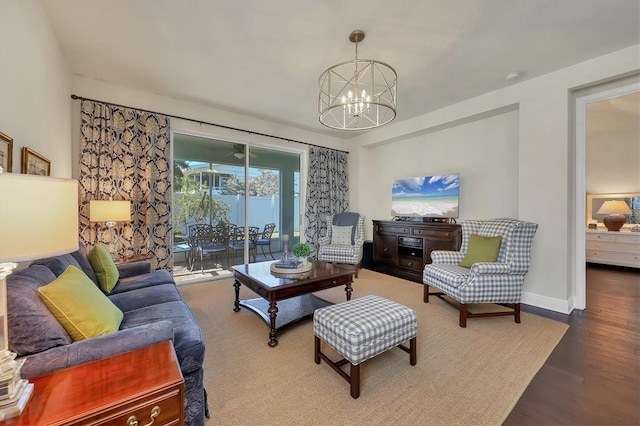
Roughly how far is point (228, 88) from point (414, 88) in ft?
8.13

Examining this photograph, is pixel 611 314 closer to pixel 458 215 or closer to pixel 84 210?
pixel 458 215

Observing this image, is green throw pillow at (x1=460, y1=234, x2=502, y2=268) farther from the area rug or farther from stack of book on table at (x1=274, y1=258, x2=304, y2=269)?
stack of book on table at (x1=274, y1=258, x2=304, y2=269)

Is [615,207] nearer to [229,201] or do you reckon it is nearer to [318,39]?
[318,39]

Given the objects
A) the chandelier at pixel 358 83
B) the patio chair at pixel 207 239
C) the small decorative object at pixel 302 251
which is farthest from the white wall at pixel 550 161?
the patio chair at pixel 207 239

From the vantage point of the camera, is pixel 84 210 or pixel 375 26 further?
pixel 84 210

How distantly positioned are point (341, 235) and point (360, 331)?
3329 mm

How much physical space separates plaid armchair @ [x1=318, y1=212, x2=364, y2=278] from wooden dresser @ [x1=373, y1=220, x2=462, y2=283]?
488mm

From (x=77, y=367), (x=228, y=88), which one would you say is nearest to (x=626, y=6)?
(x=228, y=88)

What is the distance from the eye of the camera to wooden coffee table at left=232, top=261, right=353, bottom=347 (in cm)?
237

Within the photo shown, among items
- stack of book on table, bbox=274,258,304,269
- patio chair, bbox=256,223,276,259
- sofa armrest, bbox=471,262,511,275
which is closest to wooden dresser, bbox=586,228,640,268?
sofa armrest, bbox=471,262,511,275

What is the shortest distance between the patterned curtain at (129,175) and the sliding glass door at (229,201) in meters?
0.34

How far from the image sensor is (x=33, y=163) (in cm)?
204

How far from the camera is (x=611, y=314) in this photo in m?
2.96

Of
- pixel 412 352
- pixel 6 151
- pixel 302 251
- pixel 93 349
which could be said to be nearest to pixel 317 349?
pixel 412 352
